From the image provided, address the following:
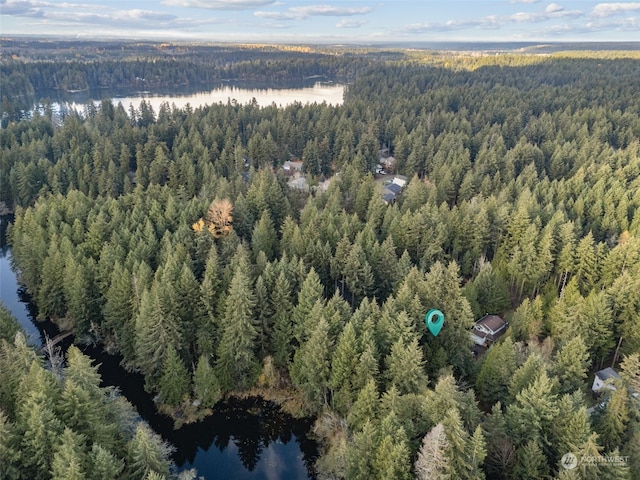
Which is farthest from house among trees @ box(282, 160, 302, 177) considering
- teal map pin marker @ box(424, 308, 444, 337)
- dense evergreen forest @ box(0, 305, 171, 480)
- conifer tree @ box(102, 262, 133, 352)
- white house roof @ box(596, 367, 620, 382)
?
dense evergreen forest @ box(0, 305, 171, 480)

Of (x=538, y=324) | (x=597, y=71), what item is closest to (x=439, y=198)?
(x=538, y=324)

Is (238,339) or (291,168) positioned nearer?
(238,339)

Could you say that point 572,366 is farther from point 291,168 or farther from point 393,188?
point 291,168

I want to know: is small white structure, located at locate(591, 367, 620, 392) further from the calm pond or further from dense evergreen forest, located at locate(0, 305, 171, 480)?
dense evergreen forest, located at locate(0, 305, 171, 480)

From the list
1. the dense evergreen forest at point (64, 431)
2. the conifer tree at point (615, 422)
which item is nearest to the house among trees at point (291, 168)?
the dense evergreen forest at point (64, 431)

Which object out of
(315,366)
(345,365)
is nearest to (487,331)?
(345,365)

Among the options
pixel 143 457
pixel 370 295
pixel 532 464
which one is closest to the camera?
pixel 143 457

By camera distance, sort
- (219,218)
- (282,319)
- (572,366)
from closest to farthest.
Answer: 1. (572,366)
2. (282,319)
3. (219,218)

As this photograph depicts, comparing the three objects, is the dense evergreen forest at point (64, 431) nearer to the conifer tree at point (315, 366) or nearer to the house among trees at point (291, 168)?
the conifer tree at point (315, 366)
